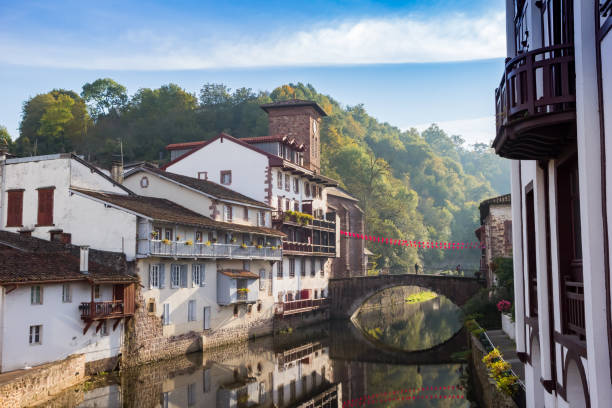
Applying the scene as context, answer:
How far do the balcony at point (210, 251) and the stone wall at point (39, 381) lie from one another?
23.5 ft

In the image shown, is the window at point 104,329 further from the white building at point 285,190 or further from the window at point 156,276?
the white building at point 285,190

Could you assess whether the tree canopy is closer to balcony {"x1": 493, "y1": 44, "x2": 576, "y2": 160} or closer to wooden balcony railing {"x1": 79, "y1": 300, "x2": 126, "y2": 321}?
wooden balcony railing {"x1": 79, "y1": 300, "x2": 126, "y2": 321}

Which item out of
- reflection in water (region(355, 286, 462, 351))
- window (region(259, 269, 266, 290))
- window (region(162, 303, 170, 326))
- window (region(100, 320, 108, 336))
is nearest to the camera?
window (region(100, 320, 108, 336))

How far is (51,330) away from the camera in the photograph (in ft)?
87.0

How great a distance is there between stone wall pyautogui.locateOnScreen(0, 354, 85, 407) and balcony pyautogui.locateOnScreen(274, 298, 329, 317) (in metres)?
21.4

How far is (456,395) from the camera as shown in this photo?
27.3m

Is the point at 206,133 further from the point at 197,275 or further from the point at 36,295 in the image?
the point at 36,295

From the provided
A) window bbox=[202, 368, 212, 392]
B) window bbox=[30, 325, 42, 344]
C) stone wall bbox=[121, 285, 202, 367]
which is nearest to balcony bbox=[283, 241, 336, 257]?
stone wall bbox=[121, 285, 202, 367]

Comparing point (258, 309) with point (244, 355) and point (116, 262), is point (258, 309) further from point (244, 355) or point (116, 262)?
point (116, 262)

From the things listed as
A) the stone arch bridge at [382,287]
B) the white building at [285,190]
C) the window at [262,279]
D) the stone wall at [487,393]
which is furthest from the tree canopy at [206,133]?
the stone wall at [487,393]

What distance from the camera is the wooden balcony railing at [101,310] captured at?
92.3 feet

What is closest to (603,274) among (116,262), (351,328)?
(116,262)

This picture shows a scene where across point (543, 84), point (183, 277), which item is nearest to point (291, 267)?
point (183, 277)

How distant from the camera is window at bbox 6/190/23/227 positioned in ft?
113
